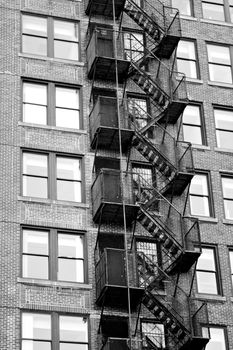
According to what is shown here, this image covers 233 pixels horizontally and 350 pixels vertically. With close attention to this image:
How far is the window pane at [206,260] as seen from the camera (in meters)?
45.5

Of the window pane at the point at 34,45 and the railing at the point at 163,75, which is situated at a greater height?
the window pane at the point at 34,45

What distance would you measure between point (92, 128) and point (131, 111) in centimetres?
235

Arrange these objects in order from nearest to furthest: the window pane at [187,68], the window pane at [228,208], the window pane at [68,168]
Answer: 1. the window pane at [68,168]
2. the window pane at [228,208]
3. the window pane at [187,68]

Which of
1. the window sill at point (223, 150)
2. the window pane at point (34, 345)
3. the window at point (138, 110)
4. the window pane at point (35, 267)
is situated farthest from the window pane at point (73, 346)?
the window sill at point (223, 150)

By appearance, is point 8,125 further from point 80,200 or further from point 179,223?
point 179,223

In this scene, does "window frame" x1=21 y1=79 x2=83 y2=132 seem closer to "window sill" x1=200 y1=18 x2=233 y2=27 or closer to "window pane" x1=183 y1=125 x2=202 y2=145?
"window pane" x1=183 y1=125 x2=202 y2=145

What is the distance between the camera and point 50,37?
49.7 m

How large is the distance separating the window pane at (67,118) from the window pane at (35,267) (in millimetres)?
Result: 6965

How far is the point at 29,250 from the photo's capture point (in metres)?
43.1

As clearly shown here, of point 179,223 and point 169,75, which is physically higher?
point 169,75

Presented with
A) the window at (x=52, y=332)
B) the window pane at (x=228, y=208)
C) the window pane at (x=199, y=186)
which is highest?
the window pane at (x=199, y=186)

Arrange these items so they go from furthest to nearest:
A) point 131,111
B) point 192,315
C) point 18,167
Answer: point 131,111 < point 18,167 < point 192,315

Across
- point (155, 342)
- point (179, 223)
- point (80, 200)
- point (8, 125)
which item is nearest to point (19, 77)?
point (8, 125)

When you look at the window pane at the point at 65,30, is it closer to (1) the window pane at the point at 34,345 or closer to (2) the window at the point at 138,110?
(2) the window at the point at 138,110
